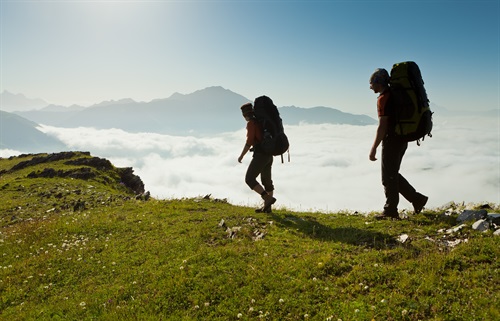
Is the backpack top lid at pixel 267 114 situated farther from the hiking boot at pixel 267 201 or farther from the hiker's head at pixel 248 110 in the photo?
the hiking boot at pixel 267 201

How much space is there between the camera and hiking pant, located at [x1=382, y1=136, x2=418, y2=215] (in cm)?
894

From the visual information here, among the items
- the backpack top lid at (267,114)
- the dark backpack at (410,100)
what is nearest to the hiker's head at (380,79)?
the dark backpack at (410,100)

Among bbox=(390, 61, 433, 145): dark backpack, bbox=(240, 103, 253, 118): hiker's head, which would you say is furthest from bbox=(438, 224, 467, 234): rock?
bbox=(240, 103, 253, 118): hiker's head

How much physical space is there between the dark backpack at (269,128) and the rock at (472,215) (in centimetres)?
572

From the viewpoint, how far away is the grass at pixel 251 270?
5.20 m

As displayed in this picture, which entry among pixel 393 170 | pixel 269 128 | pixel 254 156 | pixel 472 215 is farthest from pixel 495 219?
pixel 254 156

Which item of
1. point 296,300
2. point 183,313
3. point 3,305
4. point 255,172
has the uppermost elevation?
point 255,172

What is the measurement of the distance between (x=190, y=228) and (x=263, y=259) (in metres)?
4.32

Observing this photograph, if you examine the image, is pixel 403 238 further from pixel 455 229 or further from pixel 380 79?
pixel 380 79

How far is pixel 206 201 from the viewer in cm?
1622

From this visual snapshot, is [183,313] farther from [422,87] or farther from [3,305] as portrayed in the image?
[422,87]

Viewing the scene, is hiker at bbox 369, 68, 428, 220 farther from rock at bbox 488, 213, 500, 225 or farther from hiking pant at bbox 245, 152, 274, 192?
hiking pant at bbox 245, 152, 274, 192

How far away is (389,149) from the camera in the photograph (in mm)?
8984

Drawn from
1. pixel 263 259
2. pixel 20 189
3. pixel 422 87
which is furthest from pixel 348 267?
pixel 20 189
